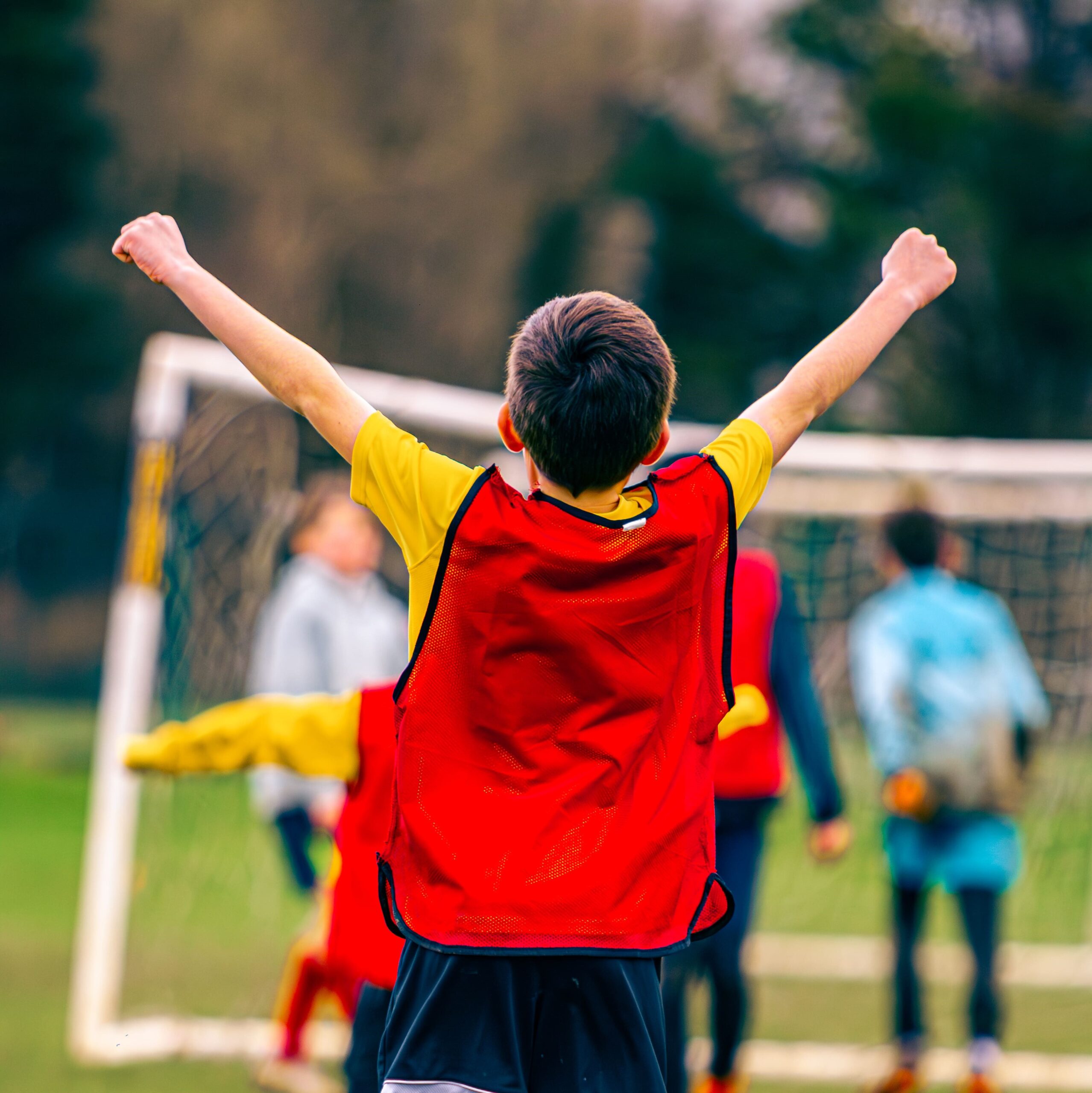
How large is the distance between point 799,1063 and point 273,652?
2303 mm

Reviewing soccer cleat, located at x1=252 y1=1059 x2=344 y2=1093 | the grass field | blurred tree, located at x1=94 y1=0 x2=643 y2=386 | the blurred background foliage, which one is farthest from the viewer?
blurred tree, located at x1=94 y1=0 x2=643 y2=386

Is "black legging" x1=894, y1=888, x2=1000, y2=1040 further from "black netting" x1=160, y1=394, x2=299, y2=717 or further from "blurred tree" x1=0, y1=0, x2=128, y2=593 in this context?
"blurred tree" x1=0, y1=0, x2=128, y2=593

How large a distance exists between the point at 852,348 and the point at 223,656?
5.06 metres

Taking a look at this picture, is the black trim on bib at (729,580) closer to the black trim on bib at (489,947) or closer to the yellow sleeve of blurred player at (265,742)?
the black trim on bib at (489,947)

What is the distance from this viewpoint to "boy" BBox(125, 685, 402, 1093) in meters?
2.99

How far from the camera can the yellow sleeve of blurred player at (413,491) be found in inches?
74.2

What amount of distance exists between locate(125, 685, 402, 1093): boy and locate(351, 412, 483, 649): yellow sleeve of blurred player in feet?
3.64

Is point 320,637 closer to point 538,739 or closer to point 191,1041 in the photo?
point 191,1041

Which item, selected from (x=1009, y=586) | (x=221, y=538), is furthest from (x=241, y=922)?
(x=1009, y=586)

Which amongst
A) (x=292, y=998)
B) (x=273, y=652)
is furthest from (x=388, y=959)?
(x=273, y=652)

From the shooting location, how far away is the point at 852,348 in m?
2.10

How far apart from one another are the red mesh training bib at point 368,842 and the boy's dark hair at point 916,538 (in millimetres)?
2552

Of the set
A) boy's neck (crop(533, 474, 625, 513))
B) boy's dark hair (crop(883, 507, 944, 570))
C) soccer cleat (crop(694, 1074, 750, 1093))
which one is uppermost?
boy's dark hair (crop(883, 507, 944, 570))

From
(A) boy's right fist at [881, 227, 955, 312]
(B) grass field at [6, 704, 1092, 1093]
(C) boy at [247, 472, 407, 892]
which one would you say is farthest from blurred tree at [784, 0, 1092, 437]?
(A) boy's right fist at [881, 227, 955, 312]
